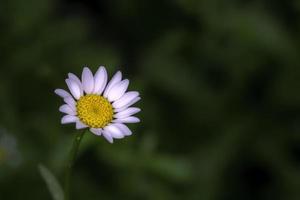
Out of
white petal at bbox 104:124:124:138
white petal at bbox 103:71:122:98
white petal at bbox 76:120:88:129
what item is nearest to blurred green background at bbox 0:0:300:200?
white petal at bbox 103:71:122:98

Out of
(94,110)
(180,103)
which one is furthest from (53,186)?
(180,103)

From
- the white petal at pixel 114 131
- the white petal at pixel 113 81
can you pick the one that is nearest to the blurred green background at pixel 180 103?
the white petal at pixel 113 81

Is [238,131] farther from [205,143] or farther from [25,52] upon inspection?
[25,52]

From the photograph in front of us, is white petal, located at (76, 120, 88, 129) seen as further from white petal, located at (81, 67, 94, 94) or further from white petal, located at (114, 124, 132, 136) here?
white petal, located at (81, 67, 94, 94)

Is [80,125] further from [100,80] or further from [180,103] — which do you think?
[180,103]

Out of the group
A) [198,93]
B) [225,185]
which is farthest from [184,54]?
[225,185]
